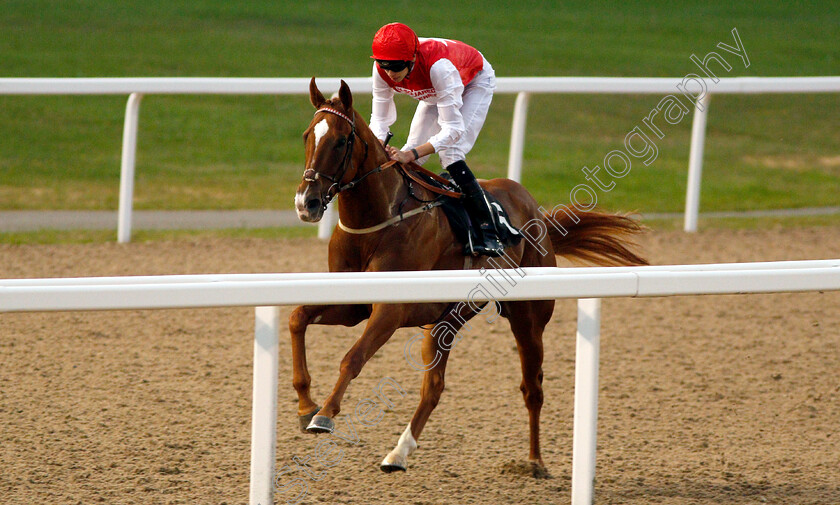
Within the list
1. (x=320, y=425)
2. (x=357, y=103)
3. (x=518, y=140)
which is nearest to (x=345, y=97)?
(x=320, y=425)

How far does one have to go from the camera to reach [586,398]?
9.63 feet

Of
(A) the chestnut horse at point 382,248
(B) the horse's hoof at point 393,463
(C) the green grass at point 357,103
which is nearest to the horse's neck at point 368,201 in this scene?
(A) the chestnut horse at point 382,248

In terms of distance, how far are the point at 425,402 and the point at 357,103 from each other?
416 inches

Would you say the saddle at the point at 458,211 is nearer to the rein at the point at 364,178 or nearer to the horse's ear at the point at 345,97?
the rein at the point at 364,178

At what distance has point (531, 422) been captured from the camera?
399 centimetres

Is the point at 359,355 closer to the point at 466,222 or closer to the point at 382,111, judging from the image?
the point at 466,222

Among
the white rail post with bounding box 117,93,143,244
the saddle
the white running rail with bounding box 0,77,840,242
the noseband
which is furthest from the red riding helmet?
the white rail post with bounding box 117,93,143,244

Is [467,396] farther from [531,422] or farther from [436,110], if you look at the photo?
[436,110]

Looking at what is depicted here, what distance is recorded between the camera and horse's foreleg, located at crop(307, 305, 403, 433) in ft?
10.2

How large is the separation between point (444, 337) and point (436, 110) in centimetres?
91

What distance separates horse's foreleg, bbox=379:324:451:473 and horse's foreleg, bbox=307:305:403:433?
1.57 ft

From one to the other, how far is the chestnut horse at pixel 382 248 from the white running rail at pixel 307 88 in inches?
120

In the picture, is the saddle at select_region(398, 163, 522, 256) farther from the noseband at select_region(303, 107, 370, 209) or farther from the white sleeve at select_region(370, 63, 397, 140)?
the noseband at select_region(303, 107, 370, 209)

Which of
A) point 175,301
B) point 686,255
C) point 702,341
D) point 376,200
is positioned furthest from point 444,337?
point 686,255
